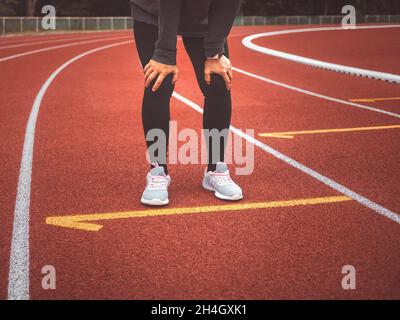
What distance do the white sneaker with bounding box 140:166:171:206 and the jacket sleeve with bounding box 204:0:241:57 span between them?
858 mm

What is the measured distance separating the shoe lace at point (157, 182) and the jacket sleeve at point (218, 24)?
87 centimetres

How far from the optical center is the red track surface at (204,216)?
2600 millimetres

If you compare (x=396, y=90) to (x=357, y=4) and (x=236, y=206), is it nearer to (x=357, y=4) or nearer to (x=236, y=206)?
(x=236, y=206)

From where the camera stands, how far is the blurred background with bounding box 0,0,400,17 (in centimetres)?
4581

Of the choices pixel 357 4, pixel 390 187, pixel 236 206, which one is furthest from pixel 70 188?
pixel 357 4

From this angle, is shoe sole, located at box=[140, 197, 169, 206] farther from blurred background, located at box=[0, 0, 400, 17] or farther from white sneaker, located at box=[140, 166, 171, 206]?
blurred background, located at box=[0, 0, 400, 17]

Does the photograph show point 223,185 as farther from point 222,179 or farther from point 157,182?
point 157,182

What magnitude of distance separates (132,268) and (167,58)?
1329mm

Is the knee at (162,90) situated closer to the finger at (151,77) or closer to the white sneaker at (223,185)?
the finger at (151,77)

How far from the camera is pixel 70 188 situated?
4.02 metres

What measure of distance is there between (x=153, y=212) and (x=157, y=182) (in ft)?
0.78

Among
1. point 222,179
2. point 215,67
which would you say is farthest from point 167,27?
point 222,179

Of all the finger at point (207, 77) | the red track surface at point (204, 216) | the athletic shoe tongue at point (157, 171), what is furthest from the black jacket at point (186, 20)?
the red track surface at point (204, 216)

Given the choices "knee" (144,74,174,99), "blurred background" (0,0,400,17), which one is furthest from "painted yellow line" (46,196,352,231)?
"blurred background" (0,0,400,17)
